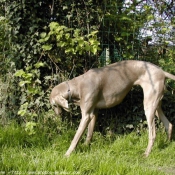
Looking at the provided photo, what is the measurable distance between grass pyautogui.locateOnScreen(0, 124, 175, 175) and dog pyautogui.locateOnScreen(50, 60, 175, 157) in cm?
26

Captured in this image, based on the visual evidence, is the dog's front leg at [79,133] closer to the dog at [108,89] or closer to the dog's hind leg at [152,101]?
the dog at [108,89]

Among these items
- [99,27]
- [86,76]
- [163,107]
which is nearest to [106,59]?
[99,27]

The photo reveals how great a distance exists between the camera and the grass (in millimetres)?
3279

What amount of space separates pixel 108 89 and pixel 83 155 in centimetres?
122

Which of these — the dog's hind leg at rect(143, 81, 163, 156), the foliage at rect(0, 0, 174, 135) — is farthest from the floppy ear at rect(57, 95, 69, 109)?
the dog's hind leg at rect(143, 81, 163, 156)

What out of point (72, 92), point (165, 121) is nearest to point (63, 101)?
point (72, 92)

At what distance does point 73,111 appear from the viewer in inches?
204

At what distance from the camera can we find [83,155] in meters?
3.97

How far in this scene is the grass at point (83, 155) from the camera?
3.28m

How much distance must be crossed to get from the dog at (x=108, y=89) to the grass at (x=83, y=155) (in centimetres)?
26

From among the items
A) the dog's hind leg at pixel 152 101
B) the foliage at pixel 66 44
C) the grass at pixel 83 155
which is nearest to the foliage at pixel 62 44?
the foliage at pixel 66 44

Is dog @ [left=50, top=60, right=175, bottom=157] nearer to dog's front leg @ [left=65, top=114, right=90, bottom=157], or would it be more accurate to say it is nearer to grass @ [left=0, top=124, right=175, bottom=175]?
dog's front leg @ [left=65, top=114, right=90, bottom=157]

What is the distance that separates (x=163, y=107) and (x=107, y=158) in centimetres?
210

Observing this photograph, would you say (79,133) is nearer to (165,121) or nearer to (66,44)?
(66,44)
